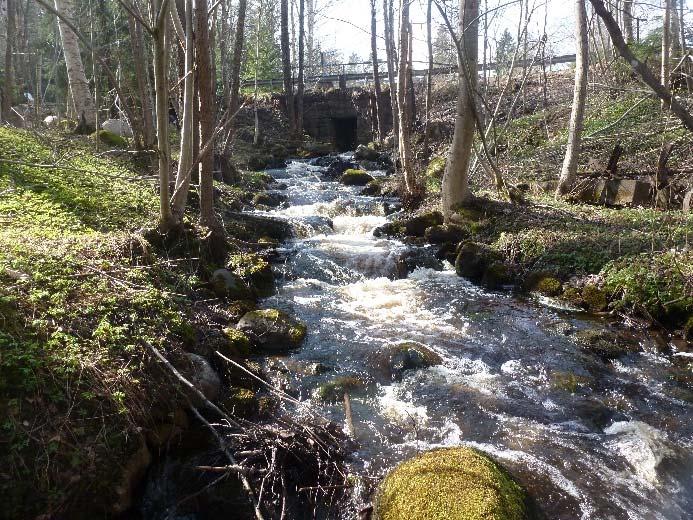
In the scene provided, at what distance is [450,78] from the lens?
27328mm

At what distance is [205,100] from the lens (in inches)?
281

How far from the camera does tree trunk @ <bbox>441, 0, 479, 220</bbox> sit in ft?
31.1

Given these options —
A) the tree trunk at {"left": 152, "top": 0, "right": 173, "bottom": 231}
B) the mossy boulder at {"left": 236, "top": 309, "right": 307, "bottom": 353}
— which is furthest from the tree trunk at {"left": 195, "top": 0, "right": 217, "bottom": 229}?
the mossy boulder at {"left": 236, "top": 309, "right": 307, "bottom": 353}

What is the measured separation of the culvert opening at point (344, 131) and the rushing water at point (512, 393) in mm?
21743

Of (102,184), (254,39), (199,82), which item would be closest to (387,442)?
(199,82)

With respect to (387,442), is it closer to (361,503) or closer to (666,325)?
(361,503)

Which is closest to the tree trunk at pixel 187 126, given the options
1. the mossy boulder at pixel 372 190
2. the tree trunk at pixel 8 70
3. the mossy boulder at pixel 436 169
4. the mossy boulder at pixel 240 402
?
the mossy boulder at pixel 240 402

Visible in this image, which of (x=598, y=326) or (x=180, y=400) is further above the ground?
(x=180, y=400)

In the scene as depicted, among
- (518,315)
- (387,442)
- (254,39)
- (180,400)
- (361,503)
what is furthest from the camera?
(254,39)

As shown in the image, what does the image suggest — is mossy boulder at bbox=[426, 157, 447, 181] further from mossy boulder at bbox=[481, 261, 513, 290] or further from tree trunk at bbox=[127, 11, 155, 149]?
tree trunk at bbox=[127, 11, 155, 149]

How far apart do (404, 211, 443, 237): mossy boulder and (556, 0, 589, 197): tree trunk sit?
310 centimetres

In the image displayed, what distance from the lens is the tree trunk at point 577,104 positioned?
1082 cm

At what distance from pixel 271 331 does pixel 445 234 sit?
5.61 m

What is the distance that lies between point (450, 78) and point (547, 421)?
25.9m
